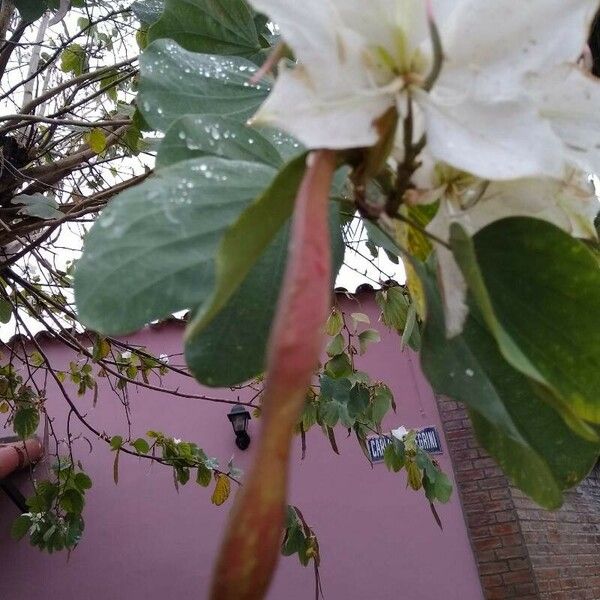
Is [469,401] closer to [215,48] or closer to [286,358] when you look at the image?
[286,358]

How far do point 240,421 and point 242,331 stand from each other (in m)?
2.63

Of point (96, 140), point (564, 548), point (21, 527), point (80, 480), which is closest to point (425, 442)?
point (564, 548)

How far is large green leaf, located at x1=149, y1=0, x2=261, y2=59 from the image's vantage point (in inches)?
25.1

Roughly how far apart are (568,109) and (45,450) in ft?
10.0

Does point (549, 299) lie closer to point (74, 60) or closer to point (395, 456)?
point (395, 456)

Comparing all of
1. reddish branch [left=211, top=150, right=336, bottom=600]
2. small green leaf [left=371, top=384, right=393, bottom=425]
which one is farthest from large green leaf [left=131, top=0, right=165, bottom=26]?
small green leaf [left=371, top=384, right=393, bottom=425]

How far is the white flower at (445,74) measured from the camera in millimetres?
235

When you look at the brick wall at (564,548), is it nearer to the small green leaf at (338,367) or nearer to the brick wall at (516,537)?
the brick wall at (516,537)

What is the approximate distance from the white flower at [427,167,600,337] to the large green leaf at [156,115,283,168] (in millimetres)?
122

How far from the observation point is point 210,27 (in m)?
0.65

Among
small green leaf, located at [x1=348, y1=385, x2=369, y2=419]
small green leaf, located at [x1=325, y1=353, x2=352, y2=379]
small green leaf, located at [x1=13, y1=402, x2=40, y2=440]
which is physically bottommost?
small green leaf, located at [x1=348, y1=385, x2=369, y2=419]

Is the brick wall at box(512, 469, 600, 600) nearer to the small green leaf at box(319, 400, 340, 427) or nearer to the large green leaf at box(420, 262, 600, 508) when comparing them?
the small green leaf at box(319, 400, 340, 427)

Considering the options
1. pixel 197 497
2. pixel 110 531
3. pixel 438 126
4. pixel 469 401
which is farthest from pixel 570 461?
pixel 110 531

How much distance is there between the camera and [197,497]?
303cm
